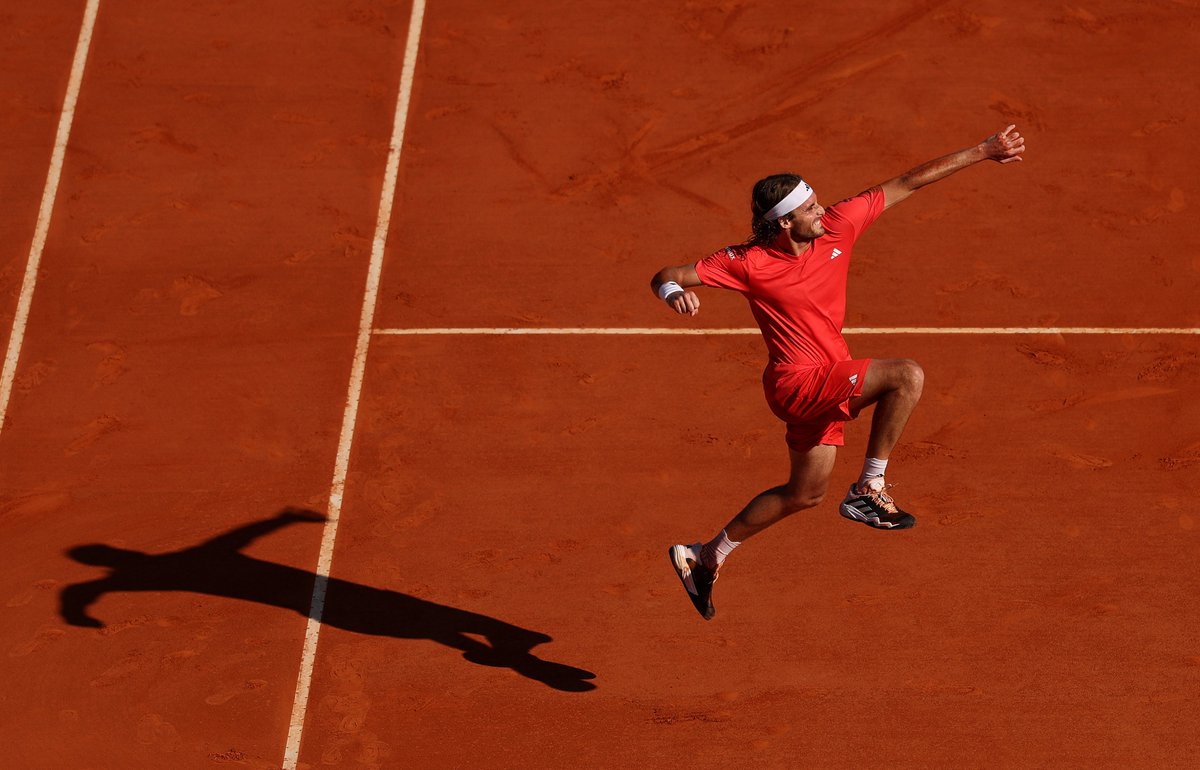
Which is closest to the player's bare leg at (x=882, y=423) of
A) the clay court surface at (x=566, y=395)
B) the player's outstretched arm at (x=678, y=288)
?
Result: the player's outstretched arm at (x=678, y=288)

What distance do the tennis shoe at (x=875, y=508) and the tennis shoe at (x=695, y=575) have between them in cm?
115

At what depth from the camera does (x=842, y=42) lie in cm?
1449

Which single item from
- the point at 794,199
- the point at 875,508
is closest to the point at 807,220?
the point at 794,199

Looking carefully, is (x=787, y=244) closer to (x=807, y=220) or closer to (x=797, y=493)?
(x=807, y=220)

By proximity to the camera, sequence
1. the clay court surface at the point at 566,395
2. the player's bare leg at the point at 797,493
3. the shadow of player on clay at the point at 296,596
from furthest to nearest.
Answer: the shadow of player on clay at the point at 296,596
the clay court surface at the point at 566,395
the player's bare leg at the point at 797,493

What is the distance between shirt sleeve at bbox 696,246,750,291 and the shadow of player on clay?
3.27 meters

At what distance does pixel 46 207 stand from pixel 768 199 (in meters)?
7.75

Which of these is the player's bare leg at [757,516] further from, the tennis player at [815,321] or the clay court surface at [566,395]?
the clay court surface at [566,395]

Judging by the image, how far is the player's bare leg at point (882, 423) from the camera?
27.5 feet

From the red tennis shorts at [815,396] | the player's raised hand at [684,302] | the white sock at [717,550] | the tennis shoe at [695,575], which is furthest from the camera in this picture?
the tennis shoe at [695,575]

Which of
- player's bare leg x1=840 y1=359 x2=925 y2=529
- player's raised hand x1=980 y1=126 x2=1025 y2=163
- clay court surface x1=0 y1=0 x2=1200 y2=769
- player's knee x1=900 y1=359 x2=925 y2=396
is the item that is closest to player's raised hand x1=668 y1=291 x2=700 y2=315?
player's bare leg x1=840 y1=359 x2=925 y2=529

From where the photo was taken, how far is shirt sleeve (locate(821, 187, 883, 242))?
343 inches

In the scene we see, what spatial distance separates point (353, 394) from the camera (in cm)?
1202

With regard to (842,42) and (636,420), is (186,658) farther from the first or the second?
(842,42)
